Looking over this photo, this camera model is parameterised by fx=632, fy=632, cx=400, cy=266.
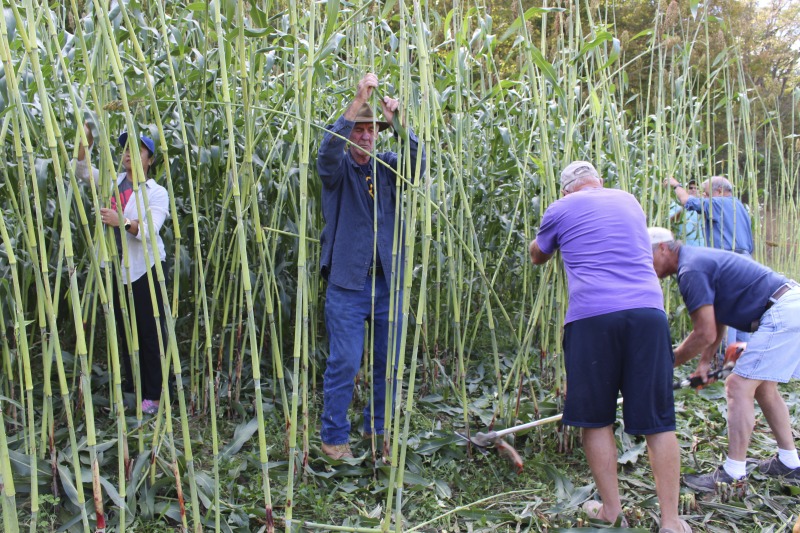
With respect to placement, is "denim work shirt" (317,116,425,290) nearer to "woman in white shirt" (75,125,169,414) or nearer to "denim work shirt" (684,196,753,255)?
"woman in white shirt" (75,125,169,414)

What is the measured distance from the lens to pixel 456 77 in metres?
2.64

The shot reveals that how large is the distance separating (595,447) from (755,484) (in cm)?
89

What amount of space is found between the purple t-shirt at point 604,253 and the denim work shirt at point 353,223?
0.62 meters

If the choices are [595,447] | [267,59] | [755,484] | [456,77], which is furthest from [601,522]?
[267,59]

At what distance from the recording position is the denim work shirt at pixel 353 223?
2387mm

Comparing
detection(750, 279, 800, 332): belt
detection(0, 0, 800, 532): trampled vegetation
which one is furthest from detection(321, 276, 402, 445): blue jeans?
detection(750, 279, 800, 332): belt

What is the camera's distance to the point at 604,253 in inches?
82.0

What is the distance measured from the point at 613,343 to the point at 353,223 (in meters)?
1.04

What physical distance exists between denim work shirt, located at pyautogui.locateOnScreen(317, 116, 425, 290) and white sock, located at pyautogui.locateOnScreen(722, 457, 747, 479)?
147 cm

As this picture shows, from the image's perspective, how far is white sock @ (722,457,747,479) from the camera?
2.38 meters

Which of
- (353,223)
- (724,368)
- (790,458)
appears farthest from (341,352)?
(790,458)

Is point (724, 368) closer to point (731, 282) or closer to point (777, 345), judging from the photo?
point (777, 345)

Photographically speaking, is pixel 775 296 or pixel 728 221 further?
pixel 728 221

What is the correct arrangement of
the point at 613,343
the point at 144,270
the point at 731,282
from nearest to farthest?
the point at 613,343
the point at 731,282
the point at 144,270
